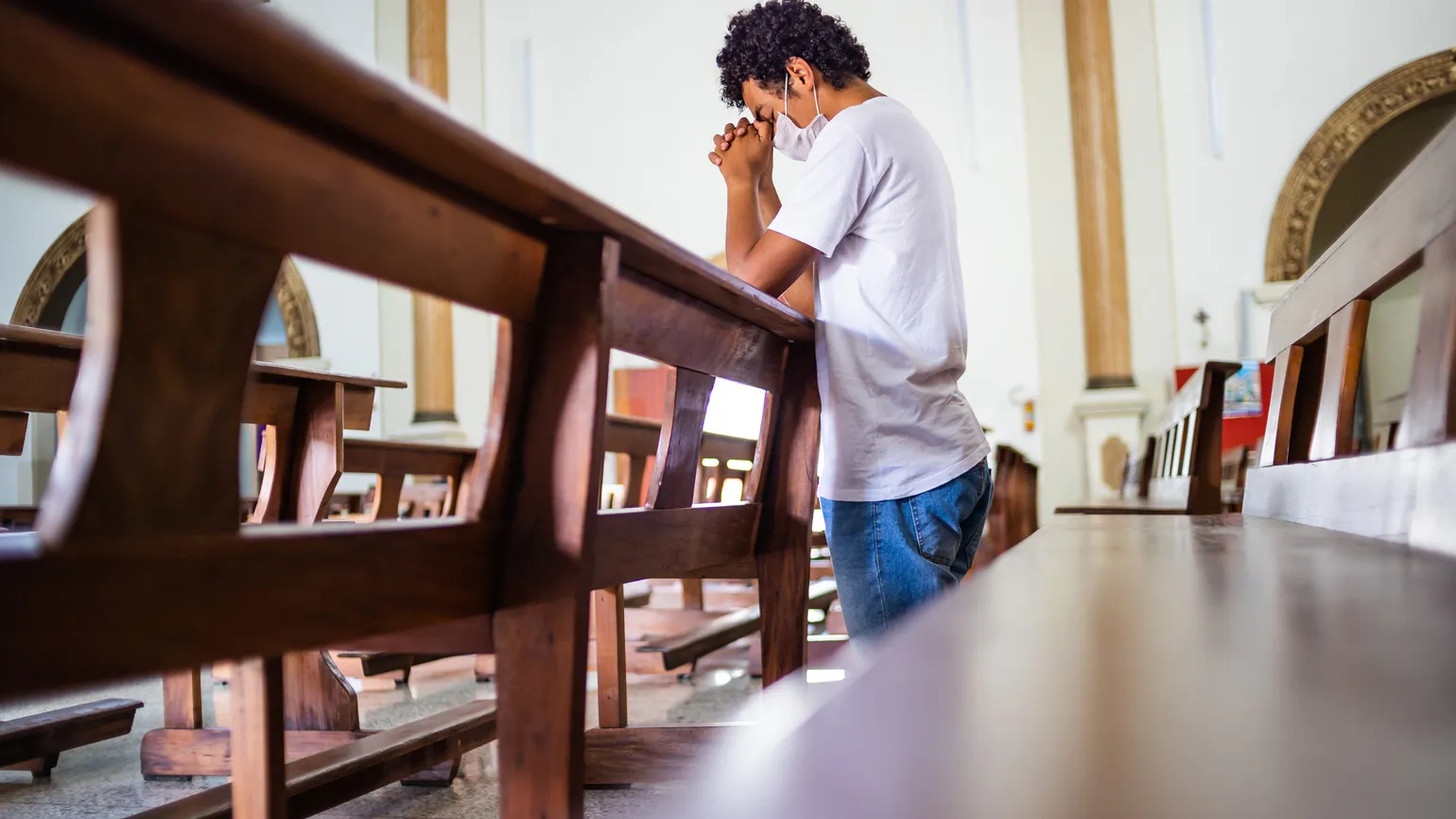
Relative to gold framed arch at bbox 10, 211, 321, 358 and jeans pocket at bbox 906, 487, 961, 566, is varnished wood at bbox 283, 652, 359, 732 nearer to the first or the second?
jeans pocket at bbox 906, 487, 961, 566

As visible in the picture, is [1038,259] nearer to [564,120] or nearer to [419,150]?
[564,120]

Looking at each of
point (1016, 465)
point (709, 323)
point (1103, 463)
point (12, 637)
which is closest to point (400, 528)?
point (12, 637)

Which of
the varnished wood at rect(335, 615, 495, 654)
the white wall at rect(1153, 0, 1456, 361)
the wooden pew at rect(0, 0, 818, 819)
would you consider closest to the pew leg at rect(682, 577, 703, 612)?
the wooden pew at rect(0, 0, 818, 819)

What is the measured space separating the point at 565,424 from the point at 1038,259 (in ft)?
23.6

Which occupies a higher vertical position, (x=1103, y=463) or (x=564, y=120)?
(x=564, y=120)

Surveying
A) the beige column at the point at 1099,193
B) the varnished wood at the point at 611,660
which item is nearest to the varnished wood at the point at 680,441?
the varnished wood at the point at 611,660

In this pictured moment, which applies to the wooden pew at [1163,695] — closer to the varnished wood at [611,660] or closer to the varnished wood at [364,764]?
the varnished wood at [364,764]

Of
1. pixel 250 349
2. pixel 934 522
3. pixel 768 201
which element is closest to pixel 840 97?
pixel 768 201

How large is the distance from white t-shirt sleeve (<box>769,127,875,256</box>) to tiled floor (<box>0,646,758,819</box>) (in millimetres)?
758

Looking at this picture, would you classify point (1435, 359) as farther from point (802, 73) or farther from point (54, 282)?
point (54, 282)

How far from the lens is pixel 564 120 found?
8.95 meters

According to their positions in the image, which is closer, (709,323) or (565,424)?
(565,424)

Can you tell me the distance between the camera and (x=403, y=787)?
2.12 metres

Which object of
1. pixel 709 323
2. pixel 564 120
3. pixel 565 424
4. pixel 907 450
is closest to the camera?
pixel 565 424
